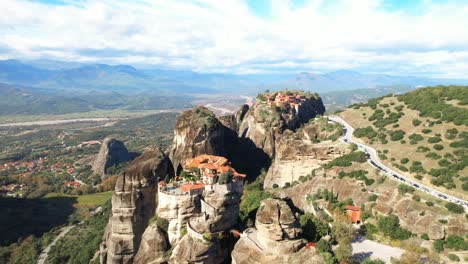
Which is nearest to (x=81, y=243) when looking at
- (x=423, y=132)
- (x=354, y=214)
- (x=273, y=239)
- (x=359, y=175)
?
(x=273, y=239)

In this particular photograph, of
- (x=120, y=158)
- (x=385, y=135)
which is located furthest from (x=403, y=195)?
(x=120, y=158)

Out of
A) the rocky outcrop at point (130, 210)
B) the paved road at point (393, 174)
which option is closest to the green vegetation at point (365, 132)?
the paved road at point (393, 174)

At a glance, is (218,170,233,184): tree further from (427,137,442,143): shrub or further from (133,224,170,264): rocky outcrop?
(427,137,442,143): shrub

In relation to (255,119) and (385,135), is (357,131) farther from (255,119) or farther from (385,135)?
(255,119)

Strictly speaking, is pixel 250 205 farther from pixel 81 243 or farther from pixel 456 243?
pixel 81 243

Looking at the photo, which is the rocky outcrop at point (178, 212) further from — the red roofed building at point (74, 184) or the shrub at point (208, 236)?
the red roofed building at point (74, 184)
